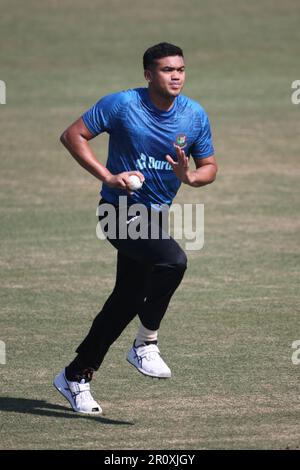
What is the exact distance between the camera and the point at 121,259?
749cm

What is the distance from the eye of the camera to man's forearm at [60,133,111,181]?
23.7ft

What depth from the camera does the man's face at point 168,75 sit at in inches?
289

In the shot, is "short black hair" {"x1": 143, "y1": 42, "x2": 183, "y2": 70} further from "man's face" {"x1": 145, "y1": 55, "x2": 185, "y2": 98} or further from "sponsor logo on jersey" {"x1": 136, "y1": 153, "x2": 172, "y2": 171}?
"sponsor logo on jersey" {"x1": 136, "y1": 153, "x2": 172, "y2": 171}

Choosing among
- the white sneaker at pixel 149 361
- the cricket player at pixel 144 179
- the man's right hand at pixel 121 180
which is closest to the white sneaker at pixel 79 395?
the cricket player at pixel 144 179

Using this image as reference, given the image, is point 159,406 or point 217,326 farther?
point 217,326

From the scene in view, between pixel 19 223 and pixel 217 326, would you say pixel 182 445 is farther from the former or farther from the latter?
pixel 19 223

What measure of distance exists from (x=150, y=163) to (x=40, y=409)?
1811 millimetres

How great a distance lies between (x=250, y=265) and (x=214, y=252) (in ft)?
2.75

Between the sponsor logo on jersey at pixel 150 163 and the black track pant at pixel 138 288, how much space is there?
0.37m

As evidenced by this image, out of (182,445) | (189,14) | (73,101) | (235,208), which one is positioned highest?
(189,14)

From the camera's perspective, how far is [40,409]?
300 inches

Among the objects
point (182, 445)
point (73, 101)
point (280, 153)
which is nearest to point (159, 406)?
point (182, 445)

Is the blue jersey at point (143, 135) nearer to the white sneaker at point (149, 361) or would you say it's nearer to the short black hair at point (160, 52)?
the short black hair at point (160, 52)

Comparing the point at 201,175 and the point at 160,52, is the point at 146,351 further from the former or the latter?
the point at 160,52
